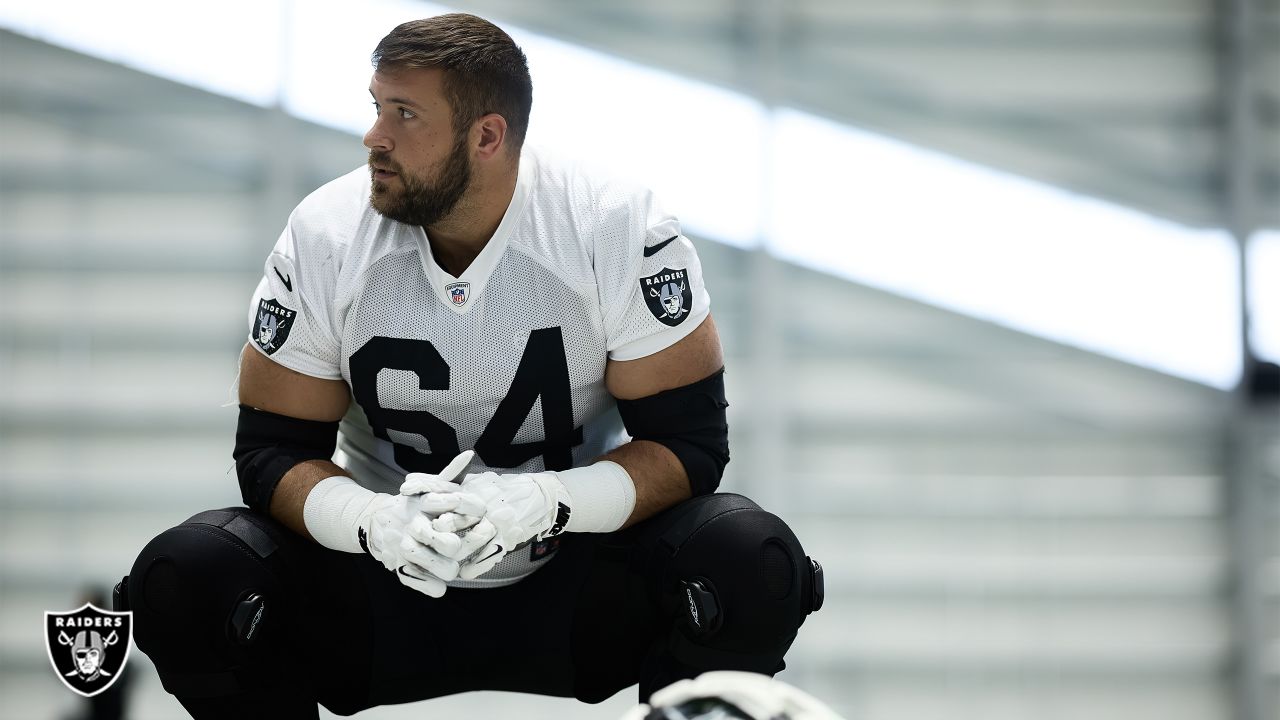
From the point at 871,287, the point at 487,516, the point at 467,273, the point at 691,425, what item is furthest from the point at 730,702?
the point at 871,287

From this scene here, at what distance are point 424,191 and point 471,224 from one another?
0.35 feet

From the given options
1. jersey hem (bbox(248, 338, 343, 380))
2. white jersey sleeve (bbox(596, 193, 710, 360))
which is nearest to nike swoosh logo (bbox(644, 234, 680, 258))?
white jersey sleeve (bbox(596, 193, 710, 360))

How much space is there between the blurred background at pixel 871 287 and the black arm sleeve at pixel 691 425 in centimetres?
131

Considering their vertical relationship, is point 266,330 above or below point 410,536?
above

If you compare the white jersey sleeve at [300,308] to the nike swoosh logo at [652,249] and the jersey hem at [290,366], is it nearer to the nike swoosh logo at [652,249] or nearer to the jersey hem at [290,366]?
the jersey hem at [290,366]

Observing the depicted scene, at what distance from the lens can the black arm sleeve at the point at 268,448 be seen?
5.98 ft

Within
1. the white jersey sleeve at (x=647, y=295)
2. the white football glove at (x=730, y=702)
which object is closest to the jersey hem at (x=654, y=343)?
the white jersey sleeve at (x=647, y=295)

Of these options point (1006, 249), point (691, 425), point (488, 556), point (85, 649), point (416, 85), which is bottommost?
point (85, 649)

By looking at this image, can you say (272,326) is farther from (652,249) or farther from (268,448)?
(652,249)

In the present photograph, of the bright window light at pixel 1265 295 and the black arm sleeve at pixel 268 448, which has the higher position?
the bright window light at pixel 1265 295

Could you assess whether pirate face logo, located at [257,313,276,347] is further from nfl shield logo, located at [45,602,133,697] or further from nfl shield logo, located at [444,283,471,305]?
nfl shield logo, located at [45,602,133,697]

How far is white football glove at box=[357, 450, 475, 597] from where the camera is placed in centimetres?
164

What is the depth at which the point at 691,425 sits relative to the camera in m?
1.88

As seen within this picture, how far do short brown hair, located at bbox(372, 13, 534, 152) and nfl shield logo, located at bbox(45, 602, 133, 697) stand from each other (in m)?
1.28
